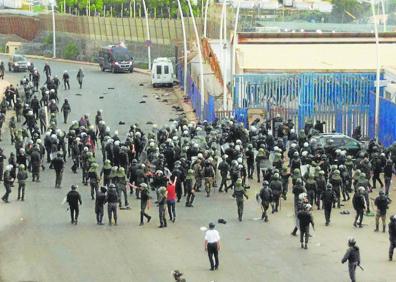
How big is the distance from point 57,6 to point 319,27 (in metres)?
31.1

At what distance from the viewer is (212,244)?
2867cm

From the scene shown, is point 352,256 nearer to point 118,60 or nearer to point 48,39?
point 118,60

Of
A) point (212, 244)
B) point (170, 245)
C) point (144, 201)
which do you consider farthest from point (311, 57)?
point (212, 244)

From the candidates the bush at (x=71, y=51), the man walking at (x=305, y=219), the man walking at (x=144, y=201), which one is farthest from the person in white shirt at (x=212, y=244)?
the bush at (x=71, y=51)

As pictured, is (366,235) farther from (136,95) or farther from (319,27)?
(319,27)

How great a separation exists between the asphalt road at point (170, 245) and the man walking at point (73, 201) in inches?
9.5

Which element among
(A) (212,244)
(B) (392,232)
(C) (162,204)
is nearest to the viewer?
(A) (212,244)

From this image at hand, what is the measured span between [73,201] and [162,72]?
3213 centimetres

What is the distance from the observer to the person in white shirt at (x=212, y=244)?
94.0 feet

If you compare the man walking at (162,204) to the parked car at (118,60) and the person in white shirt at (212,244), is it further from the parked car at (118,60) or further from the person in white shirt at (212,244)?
the parked car at (118,60)

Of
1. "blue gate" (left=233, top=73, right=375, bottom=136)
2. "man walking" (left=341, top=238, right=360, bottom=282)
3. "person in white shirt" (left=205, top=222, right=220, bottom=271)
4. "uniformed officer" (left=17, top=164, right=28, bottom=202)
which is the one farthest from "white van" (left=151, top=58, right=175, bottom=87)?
"man walking" (left=341, top=238, right=360, bottom=282)

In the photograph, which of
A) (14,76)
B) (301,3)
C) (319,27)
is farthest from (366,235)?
(301,3)

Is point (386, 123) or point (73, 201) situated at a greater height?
point (386, 123)

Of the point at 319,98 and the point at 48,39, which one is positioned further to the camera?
the point at 48,39
